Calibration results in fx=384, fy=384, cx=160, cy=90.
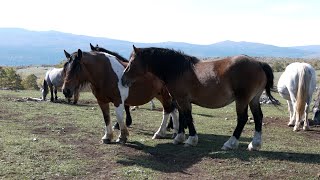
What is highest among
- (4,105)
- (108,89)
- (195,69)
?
(195,69)

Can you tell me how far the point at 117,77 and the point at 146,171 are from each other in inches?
109

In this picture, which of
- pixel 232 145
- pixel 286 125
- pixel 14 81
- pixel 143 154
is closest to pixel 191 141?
pixel 232 145

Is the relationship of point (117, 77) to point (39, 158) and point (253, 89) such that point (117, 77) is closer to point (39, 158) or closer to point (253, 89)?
point (39, 158)

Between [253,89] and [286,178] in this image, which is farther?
[253,89]

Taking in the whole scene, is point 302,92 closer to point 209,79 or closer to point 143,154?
point 209,79

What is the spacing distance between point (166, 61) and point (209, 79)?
1.08 m

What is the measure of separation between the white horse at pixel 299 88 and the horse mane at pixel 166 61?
15.1 ft

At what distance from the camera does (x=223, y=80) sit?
27.4 feet

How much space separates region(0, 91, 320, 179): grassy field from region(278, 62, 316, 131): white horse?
1.64 ft

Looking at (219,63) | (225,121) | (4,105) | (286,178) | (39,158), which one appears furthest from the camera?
(4,105)

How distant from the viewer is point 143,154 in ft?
28.3

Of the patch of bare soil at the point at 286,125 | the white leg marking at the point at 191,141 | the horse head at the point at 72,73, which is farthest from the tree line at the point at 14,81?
the white leg marking at the point at 191,141

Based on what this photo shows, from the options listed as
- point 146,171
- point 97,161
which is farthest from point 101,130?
point 146,171

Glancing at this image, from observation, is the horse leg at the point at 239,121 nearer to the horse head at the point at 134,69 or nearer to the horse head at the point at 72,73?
the horse head at the point at 134,69
